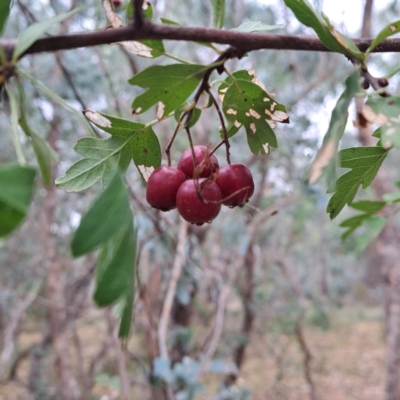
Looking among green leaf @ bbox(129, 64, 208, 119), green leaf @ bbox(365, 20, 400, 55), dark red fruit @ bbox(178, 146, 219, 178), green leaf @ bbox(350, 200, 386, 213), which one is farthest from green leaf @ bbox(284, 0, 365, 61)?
green leaf @ bbox(350, 200, 386, 213)

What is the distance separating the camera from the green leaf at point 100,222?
14.1 inches

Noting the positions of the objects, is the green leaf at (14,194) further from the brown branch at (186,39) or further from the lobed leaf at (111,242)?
the brown branch at (186,39)

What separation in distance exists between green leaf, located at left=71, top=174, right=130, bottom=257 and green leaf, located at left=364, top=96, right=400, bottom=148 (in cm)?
26

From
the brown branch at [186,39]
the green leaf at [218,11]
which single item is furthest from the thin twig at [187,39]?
the green leaf at [218,11]

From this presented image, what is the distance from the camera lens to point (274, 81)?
4.84 meters

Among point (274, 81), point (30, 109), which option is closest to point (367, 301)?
point (274, 81)

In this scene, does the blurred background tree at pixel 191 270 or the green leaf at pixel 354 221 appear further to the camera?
the blurred background tree at pixel 191 270

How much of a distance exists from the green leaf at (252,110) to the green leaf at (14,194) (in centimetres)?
34

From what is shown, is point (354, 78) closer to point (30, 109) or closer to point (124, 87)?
point (30, 109)

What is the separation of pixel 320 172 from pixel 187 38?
21 centimetres

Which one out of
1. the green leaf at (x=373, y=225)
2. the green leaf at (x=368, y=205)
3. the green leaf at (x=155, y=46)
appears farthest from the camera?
the green leaf at (x=373, y=225)

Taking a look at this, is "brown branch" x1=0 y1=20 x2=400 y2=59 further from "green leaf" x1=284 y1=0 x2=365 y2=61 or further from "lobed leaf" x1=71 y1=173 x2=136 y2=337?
"lobed leaf" x1=71 y1=173 x2=136 y2=337

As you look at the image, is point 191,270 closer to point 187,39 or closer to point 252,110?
point 252,110

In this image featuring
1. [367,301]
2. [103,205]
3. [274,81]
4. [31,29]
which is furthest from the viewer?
[367,301]
